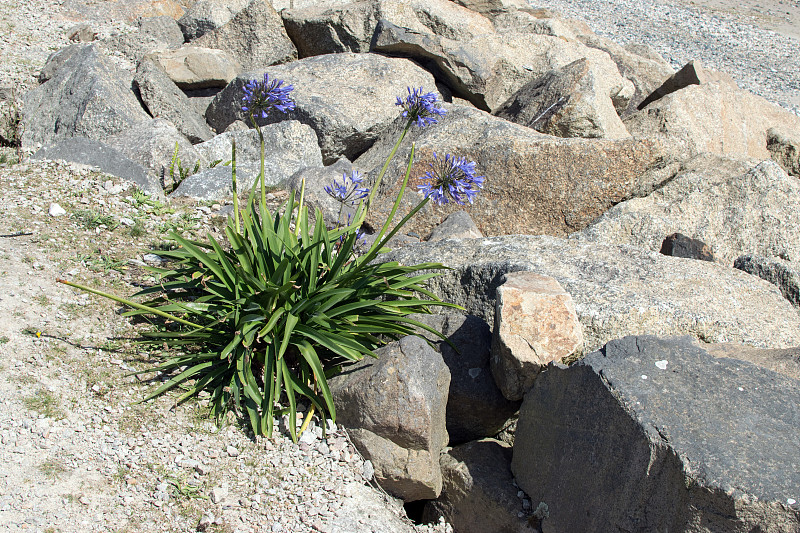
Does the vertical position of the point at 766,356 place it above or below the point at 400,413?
above

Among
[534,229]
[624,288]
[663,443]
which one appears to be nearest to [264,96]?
[624,288]

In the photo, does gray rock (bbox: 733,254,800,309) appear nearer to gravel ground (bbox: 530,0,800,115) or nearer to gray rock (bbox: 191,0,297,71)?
gray rock (bbox: 191,0,297,71)

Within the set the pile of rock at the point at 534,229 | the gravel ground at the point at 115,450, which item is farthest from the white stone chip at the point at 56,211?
the pile of rock at the point at 534,229

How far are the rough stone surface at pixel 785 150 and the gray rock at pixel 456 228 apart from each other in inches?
183

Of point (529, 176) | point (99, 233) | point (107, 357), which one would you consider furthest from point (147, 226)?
point (529, 176)

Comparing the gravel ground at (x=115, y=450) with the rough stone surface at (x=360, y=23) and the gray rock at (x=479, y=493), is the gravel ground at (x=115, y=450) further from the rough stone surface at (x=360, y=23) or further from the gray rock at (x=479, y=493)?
the rough stone surface at (x=360, y=23)

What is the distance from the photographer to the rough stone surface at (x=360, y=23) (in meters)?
9.38

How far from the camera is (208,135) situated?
8336 mm

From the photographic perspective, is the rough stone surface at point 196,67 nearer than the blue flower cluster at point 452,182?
No

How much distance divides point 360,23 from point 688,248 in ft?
19.7

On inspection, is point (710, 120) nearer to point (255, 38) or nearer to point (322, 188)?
point (322, 188)

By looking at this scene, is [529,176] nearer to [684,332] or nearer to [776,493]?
[684,332]

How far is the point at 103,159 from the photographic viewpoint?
6281mm

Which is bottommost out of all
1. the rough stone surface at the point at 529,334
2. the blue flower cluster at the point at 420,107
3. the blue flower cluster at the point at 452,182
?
the rough stone surface at the point at 529,334
